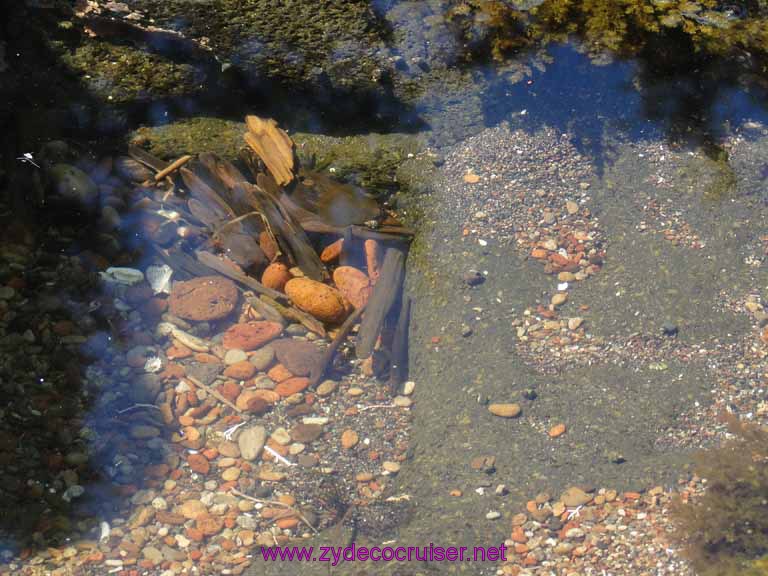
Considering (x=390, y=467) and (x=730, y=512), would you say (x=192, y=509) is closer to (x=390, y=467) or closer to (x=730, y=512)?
(x=390, y=467)

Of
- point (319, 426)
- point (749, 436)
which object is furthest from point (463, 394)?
point (749, 436)

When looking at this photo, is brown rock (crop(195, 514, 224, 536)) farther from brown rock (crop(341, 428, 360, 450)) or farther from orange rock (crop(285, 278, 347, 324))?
orange rock (crop(285, 278, 347, 324))

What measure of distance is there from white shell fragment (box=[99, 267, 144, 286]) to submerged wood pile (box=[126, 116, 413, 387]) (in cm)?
18

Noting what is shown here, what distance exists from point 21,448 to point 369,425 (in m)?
1.62

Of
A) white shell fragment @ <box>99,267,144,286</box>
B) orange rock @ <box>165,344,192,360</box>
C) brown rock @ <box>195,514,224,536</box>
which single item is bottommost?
brown rock @ <box>195,514,224,536</box>

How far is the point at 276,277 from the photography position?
12.8ft

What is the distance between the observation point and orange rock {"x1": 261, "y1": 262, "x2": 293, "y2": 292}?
154 inches

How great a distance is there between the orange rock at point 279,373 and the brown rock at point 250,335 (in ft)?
0.55

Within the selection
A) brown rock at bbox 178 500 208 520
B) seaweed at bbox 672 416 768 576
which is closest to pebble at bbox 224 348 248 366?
brown rock at bbox 178 500 208 520

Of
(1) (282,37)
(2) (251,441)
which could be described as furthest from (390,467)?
→ (1) (282,37)

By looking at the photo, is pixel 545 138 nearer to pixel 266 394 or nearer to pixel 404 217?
pixel 404 217

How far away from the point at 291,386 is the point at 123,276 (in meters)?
1.17

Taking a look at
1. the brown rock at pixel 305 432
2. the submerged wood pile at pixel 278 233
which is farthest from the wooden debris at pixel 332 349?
the brown rock at pixel 305 432

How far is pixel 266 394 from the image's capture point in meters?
3.65
